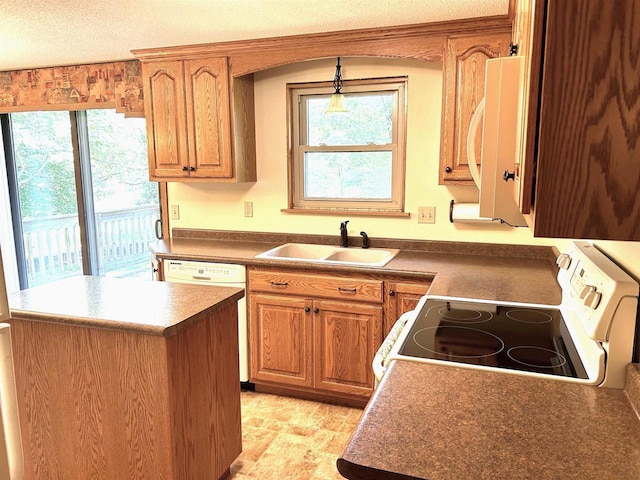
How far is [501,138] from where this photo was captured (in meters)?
1.19

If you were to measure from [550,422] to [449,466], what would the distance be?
29cm

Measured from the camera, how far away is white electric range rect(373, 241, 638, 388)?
1.13 m

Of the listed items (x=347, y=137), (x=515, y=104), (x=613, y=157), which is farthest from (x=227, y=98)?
(x=613, y=157)

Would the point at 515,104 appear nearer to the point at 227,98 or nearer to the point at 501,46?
the point at 501,46

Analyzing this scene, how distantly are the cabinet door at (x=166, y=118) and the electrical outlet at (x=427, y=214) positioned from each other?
168 centimetres

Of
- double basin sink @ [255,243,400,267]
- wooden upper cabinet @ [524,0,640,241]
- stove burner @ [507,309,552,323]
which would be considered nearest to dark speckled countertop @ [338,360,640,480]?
wooden upper cabinet @ [524,0,640,241]

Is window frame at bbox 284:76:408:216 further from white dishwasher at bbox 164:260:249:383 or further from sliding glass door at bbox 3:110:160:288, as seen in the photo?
sliding glass door at bbox 3:110:160:288

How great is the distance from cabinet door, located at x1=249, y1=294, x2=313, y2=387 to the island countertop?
0.84m

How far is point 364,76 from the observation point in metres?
3.19

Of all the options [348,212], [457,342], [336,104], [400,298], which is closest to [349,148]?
[336,104]

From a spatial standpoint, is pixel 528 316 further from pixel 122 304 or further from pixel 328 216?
pixel 328 216

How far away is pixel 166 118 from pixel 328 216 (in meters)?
1.36

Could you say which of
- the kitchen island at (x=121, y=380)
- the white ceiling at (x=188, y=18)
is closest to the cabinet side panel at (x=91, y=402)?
the kitchen island at (x=121, y=380)

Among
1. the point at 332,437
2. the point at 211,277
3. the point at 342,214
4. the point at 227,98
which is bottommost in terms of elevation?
Answer: the point at 332,437
